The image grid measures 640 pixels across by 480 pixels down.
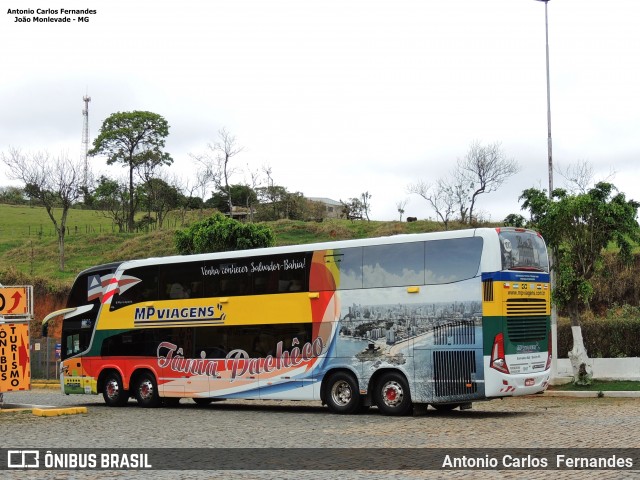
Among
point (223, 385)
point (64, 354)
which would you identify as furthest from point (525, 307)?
point (64, 354)

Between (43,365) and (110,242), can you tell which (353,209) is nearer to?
(110,242)

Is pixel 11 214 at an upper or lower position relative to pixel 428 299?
upper

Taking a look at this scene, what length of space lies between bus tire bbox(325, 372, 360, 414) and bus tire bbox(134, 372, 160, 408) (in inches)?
237

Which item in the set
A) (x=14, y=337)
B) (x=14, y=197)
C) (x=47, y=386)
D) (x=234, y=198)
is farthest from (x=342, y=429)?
(x=14, y=197)

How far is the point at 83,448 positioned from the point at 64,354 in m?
13.7

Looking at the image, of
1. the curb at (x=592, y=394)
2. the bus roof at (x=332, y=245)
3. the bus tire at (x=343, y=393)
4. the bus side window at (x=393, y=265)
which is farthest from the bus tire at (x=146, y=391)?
the curb at (x=592, y=394)

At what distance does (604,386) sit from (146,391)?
1401 centimetres

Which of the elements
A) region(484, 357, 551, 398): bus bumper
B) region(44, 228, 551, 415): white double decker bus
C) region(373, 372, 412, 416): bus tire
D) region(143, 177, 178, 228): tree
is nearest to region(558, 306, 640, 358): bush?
region(44, 228, 551, 415): white double decker bus

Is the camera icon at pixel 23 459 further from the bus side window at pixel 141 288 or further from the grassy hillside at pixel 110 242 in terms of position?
the grassy hillside at pixel 110 242

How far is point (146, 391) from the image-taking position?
1000 inches

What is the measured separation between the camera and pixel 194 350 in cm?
2419

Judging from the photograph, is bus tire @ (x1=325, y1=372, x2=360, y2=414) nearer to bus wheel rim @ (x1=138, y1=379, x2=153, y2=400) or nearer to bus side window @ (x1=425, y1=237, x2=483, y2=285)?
bus side window @ (x1=425, y1=237, x2=483, y2=285)

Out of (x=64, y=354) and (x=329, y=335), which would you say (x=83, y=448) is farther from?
(x=64, y=354)

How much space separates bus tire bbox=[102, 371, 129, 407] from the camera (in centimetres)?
2575
